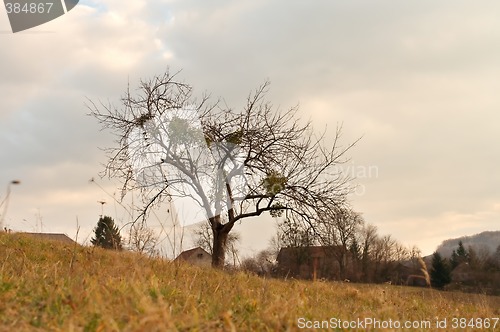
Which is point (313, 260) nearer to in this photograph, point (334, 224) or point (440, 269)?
point (334, 224)

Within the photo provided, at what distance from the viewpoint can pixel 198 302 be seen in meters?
4.34

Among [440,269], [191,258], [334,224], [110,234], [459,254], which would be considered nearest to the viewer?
[110,234]

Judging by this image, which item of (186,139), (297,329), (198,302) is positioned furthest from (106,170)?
(297,329)

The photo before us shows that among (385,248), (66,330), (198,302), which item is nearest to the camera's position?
(66,330)

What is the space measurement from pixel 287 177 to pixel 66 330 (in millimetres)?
13147

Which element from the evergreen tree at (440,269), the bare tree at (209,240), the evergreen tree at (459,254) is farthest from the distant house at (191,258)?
the evergreen tree at (459,254)

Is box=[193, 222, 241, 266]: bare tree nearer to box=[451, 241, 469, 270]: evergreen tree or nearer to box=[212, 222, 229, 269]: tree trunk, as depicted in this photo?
box=[212, 222, 229, 269]: tree trunk

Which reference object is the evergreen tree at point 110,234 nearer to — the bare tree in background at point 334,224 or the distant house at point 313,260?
the distant house at point 313,260

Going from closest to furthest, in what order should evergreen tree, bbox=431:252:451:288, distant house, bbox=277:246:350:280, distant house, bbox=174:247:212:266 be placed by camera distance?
distant house, bbox=277:246:350:280
distant house, bbox=174:247:212:266
evergreen tree, bbox=431:252:451:288

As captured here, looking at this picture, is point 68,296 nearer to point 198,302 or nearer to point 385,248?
point 198,302

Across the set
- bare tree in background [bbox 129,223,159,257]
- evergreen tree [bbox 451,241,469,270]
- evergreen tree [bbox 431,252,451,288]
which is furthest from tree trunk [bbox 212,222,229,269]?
evergreen tree [bbox 451,241,469,270]

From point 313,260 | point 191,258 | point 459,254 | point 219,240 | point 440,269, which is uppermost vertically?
point 459,254

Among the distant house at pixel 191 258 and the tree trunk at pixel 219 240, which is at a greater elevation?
the tree trunk at pixel 219 240

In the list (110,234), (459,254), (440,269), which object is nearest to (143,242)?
(110,234)
